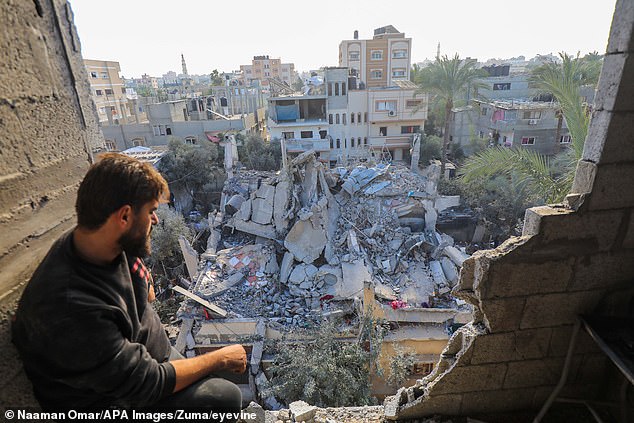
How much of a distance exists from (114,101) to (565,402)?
1611 inches

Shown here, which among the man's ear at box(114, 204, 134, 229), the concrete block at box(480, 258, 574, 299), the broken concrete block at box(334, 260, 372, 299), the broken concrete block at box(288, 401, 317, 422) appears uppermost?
the man's ear at box(114, 204, 134, 229)

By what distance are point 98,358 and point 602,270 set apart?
2.94m

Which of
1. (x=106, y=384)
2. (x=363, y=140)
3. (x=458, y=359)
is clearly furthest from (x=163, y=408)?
(x=363, y=140)

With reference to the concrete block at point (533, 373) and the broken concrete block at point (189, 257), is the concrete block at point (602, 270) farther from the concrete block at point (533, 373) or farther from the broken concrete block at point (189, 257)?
the broken concrete block at point (189, 257)

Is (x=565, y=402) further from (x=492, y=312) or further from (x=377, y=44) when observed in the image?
(x=377, y=44)

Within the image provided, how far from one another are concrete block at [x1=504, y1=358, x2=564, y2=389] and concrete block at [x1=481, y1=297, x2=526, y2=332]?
369mm

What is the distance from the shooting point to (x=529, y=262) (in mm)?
2287

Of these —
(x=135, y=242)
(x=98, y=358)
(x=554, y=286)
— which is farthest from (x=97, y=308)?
(x=554, y=286)

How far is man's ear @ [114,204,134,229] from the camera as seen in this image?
58.9 inches

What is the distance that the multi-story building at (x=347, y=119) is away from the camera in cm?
2316

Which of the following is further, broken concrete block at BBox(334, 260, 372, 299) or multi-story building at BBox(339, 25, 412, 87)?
multi-story building at BBox(339, 25, 412, 87)


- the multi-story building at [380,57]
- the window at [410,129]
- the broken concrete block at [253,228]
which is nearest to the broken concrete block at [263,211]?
the broken concrete block at [253,228]

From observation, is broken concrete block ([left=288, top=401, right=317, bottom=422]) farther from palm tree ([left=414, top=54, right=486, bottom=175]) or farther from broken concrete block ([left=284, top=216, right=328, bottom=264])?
palm tree ([left=414, top=54, right=486, bottom=175])

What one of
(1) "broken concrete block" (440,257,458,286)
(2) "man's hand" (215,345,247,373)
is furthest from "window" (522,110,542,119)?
(2) "man's hand" (215,345,247,373)
